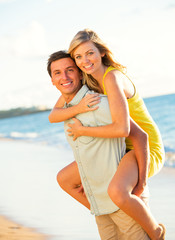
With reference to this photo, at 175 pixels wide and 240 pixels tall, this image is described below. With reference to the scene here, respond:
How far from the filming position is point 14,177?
7480 millimetres

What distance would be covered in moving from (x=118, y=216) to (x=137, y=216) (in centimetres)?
23

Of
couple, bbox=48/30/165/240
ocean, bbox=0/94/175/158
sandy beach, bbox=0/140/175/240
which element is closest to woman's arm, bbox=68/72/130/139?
couple, bbox=48/30/165/240

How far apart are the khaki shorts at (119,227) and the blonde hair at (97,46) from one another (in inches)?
47.3

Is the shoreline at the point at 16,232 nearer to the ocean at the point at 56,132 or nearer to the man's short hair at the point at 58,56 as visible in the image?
the man's short hair at the point at 58,56

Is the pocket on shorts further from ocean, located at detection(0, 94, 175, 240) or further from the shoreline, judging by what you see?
the shoreline

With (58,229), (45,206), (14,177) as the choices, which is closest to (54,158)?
(14,177)

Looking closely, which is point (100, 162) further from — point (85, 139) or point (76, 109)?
point (76, 109)

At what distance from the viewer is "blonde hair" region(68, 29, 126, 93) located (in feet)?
11.4

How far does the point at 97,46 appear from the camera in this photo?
3561 millimetres

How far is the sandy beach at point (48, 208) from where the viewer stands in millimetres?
4422

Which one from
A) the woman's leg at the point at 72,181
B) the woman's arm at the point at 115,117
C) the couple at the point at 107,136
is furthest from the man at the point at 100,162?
the woman's leg at the point at 72,181

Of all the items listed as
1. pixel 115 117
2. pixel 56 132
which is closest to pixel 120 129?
pixel 115 117

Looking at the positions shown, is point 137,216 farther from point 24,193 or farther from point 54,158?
point 54,158

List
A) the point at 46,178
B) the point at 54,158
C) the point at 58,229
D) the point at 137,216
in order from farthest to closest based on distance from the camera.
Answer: the point at 54,158, the point at 46,178, the point at 58,229, the point at 137,216
